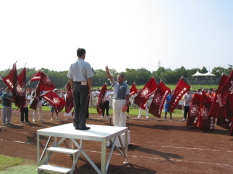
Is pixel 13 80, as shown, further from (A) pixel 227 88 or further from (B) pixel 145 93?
(A) pixel 227 88

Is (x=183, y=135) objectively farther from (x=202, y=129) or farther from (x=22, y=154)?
(x=22, y=154)

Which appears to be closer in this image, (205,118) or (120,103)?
(120,103)

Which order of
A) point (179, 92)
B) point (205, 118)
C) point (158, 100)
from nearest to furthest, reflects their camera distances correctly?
point (205, 118)
point (179, 92)
point (158, 100)

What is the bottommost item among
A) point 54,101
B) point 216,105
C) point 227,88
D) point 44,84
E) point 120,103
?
point 54,101

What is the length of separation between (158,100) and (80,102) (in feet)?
30.9

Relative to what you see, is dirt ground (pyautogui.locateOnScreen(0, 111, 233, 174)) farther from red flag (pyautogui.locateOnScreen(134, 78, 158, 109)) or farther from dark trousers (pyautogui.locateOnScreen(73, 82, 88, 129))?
red flag (pyautogui.locateOnScreen(134, 78, 158, 109))

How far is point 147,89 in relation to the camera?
1573 cm

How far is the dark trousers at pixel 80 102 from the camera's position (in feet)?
20.1

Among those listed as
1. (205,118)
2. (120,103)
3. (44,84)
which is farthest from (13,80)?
(205,118)

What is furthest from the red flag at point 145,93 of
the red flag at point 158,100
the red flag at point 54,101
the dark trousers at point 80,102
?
the dark trousers at point 80,102

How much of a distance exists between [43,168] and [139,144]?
4.51m

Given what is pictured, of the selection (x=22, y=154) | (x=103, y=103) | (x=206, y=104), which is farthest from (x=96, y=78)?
(x=22, y=154)

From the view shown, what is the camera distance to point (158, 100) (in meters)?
14.9

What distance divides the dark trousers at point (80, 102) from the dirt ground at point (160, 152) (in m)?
1.19
